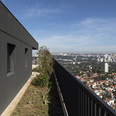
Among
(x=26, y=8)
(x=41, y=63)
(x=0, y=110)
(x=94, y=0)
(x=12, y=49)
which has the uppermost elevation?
(x=94, y=0)

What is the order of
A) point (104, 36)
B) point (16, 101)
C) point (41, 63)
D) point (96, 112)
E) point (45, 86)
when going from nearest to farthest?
point (96, 112)
point (16, 101)
point (45, 86)
point (41, 63)
point (104, 36)

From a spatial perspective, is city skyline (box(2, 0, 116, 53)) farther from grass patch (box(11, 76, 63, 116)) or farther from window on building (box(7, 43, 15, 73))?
grass patch (box(11, 76, 63, 116))

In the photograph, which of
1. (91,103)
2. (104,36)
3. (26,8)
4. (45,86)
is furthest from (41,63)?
(104,36)

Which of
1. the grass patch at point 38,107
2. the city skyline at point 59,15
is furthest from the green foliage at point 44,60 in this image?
the grass patch at point 38,107

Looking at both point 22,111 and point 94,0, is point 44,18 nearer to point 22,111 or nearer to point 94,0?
point 94,0

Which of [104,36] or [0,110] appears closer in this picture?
[0,110]

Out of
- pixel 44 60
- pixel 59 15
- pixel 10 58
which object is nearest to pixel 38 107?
pixel 10 58

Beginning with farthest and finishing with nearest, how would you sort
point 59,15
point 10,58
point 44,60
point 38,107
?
point 59,15, point 44,60, point 10,58, point 38,107

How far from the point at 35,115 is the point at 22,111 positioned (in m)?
0.49

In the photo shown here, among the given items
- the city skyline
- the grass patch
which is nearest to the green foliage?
the city skyline

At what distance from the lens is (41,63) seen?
9797 millimetres

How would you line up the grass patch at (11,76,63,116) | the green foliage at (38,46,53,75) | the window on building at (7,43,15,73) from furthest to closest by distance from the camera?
the green foliage at (38,46,53,75), the window on building at (7,43,15,73), the grass patch at (11,76,63,116)

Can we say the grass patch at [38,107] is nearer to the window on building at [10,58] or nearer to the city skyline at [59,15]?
the window on building at [10,58]

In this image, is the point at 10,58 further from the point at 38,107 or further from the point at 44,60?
the point at 44,60
